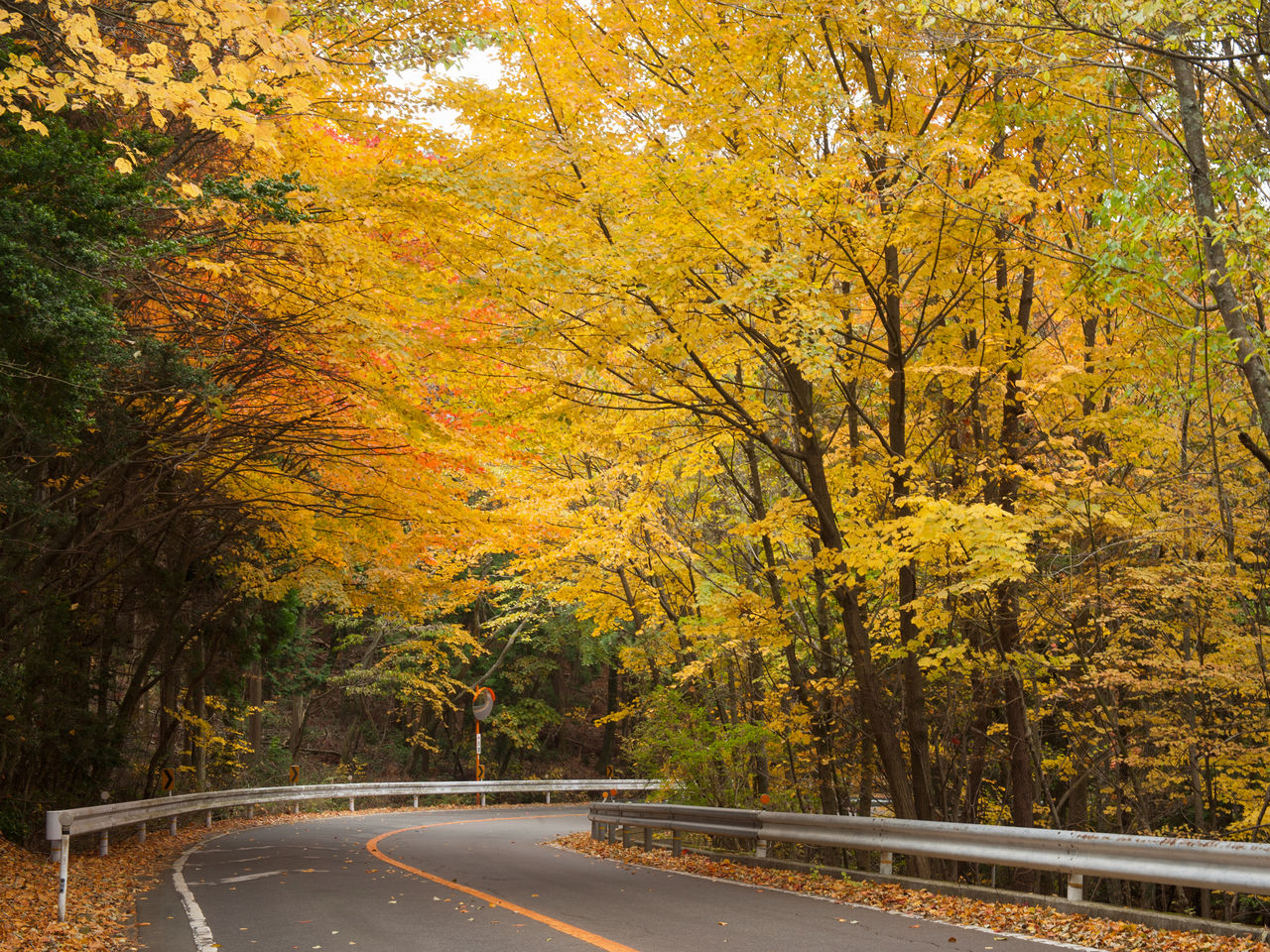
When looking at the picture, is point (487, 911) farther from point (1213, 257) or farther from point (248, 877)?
point (1213, 257)

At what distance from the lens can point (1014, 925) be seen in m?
6.71

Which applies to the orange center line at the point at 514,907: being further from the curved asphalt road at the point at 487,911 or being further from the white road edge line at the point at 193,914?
the white road edge line at the point at 193,914

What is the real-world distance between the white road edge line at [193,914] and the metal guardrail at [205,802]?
40.9 inches

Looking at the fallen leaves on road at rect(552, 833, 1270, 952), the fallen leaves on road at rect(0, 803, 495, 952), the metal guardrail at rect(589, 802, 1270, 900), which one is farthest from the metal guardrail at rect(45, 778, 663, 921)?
the metal guardrail at rect(589, 802, 1270, 900)

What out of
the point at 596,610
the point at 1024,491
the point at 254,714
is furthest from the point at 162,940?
the point at 254,714

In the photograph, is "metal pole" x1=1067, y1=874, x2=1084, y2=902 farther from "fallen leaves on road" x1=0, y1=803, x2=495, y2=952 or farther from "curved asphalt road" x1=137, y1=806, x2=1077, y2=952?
"fallen leaves on road" x1=0, y1=803, x2=495, y2=952

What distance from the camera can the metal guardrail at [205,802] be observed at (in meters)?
8.60

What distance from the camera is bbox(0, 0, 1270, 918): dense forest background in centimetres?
738

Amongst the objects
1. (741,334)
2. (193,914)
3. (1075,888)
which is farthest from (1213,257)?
(193,914)

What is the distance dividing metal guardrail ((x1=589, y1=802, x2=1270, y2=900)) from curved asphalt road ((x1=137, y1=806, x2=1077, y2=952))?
0.77 meters

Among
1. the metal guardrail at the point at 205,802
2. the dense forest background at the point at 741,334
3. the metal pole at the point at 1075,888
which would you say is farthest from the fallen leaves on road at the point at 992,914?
the metal guardrail at the point at 205,802

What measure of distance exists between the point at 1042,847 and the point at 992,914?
66 centimetres

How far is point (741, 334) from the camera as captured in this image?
10.9 meters

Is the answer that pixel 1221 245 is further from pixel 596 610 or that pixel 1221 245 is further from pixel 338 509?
pixel 596 610
